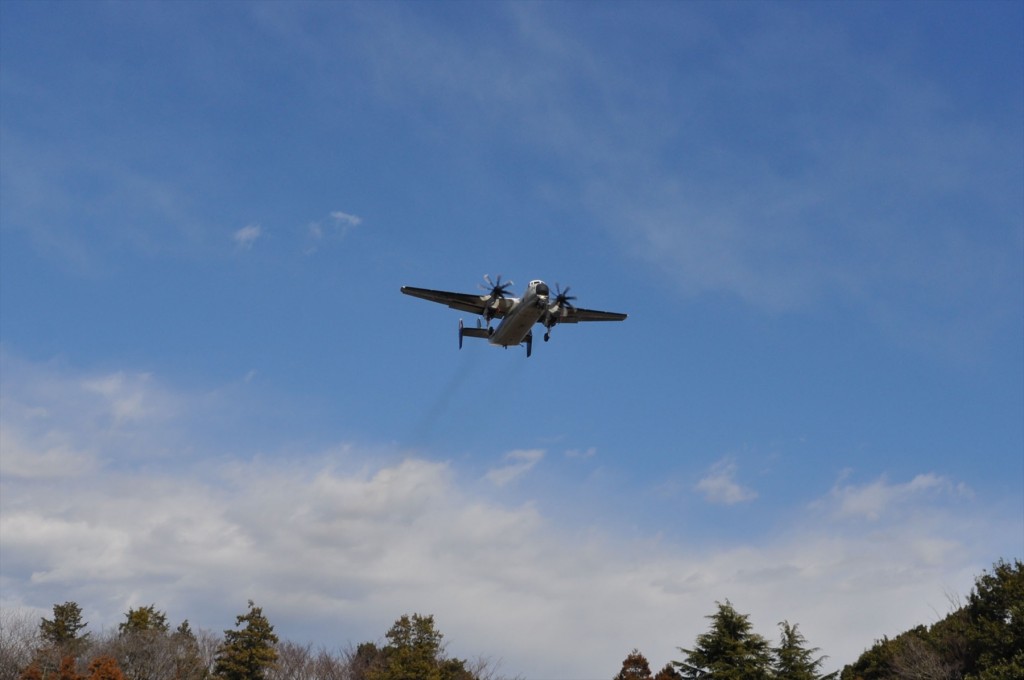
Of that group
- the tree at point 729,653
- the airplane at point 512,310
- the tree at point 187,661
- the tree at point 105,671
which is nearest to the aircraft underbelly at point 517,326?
the airplane at point 512,310

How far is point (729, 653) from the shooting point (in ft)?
189

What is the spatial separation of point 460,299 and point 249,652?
3783 cm

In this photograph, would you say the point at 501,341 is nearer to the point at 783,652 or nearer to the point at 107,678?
the point at 783,652

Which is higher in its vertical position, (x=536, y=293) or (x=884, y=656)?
(x=536, y=293)

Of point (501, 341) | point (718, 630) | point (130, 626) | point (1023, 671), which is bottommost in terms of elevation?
point (1023, 671)

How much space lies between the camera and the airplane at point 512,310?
177 ft

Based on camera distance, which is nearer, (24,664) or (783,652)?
(783,652)

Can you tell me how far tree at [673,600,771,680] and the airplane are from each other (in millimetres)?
22699

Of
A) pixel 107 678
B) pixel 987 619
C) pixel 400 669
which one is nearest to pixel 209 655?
pixel 107 678

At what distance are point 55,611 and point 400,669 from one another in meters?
60.7

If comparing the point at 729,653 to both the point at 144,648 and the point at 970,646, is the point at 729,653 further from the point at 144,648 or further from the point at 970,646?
the point at 144,648

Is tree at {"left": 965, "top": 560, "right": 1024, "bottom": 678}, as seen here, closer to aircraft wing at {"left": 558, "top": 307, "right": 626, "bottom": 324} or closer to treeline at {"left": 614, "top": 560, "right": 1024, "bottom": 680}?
treeline at {"left": 614, "top": 560, "right": 1024, "bottom": 680}

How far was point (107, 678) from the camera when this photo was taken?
63812mm

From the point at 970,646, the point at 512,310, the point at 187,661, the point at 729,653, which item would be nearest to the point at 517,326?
the point at 512,310
